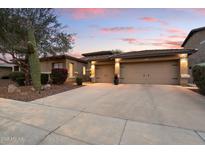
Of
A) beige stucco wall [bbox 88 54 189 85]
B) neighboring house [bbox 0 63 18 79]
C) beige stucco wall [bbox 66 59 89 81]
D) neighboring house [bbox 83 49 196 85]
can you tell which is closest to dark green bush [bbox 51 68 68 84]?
beige stucco wall [bbox 66 59 89 81]

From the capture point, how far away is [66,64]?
44.4ft

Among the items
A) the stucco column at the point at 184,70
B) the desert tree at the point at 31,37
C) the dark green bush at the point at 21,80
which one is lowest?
the dark green bush at the point at 21,80

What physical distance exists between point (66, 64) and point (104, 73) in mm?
4518

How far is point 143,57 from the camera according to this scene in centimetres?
→ 1165

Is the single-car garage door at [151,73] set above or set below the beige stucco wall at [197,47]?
below

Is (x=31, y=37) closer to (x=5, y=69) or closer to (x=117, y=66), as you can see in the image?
(x=117, y=66)

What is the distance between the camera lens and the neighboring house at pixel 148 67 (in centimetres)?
1036

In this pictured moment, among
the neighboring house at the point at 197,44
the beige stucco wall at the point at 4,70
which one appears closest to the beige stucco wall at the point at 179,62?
the neighboring house at the point at 197,44

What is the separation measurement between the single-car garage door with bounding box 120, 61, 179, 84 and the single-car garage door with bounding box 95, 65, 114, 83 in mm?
1477

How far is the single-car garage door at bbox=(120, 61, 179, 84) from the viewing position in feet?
36.1

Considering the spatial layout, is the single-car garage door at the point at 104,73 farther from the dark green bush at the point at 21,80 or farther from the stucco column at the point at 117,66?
the dark green bush at the point at 21,80

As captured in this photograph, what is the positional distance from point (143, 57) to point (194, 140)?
1000cm
